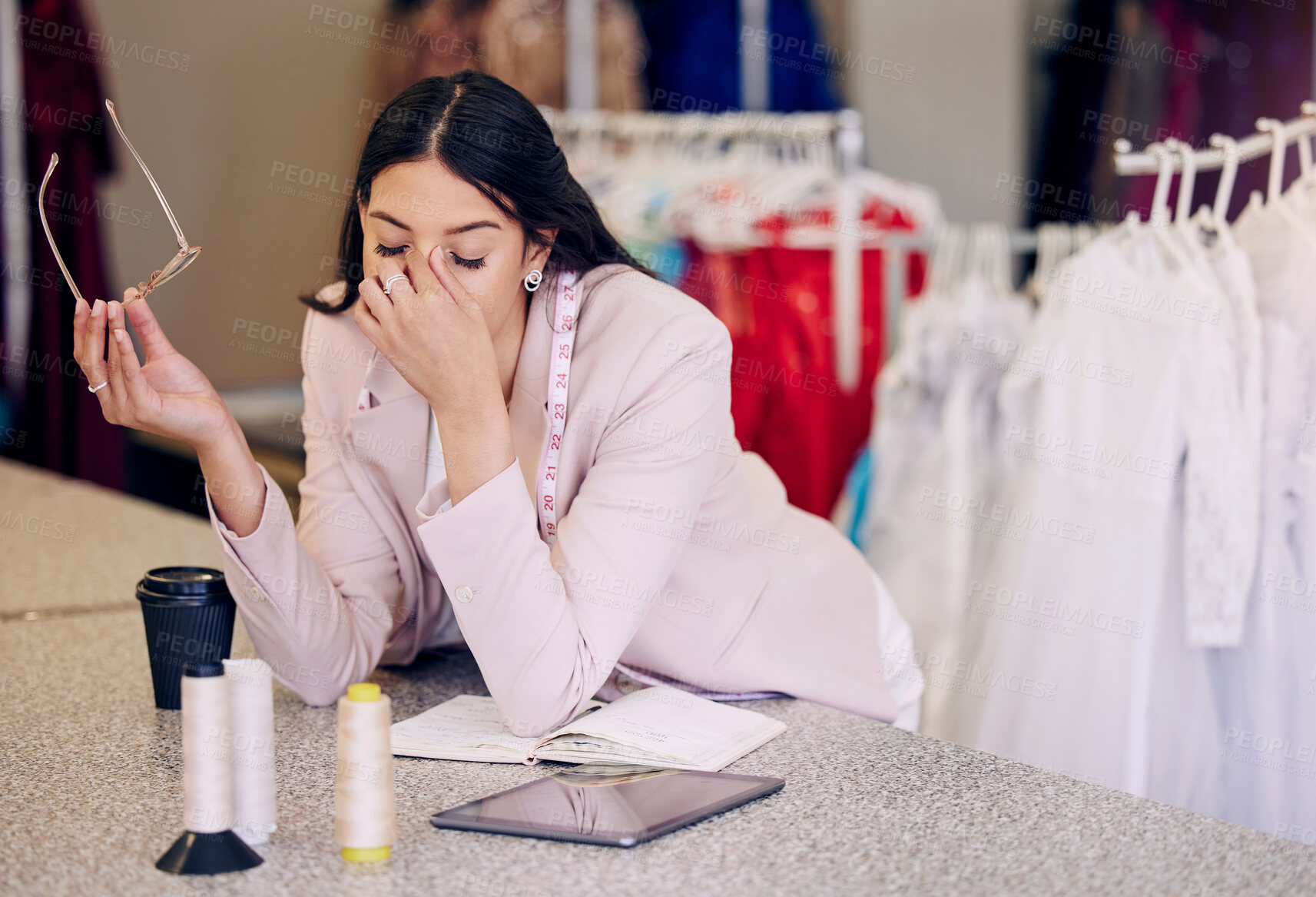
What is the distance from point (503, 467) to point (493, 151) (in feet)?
1.09

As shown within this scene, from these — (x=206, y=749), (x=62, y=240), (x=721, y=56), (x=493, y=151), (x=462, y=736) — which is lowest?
(x=462, y=736)

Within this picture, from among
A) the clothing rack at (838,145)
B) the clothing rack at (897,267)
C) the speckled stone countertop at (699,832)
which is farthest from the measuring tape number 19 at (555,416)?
the clothing rack at (897,267)

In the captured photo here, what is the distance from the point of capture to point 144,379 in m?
1.15

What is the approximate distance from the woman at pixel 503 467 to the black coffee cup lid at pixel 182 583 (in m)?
0.03

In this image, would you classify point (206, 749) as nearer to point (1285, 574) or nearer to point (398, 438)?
point (398, 438)

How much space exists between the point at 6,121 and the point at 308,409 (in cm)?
304

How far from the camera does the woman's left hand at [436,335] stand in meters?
1.17

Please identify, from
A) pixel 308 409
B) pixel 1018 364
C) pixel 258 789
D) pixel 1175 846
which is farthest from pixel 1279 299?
pixel 258 789

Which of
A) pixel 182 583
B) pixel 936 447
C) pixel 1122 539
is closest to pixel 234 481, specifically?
pixel 182 583

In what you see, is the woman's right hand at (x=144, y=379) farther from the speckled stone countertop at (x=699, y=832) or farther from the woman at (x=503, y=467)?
the speckled stone countertop at (x=699, y=832)

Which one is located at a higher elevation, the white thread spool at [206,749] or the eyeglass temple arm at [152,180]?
the eyeglass temple arm at [152,180]

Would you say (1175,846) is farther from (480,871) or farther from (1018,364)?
(1018,364)

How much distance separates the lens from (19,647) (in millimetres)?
1479

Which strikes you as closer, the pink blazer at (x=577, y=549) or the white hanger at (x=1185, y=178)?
the pink blazer at (x=577, y=549)
